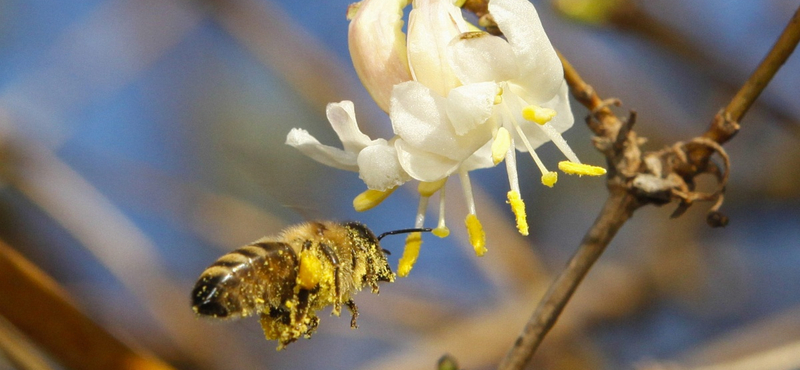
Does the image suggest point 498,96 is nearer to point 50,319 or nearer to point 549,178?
point 549,178

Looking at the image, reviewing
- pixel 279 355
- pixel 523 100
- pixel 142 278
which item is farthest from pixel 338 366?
pixel 523 100

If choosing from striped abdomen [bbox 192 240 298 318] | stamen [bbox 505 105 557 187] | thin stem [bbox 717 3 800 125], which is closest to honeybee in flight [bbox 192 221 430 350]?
striped abdomen [bbox 192 240 298 318]

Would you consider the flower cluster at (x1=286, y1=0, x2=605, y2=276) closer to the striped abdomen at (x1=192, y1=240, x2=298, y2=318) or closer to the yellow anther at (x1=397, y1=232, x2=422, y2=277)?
the yellow anther at (x1=397, y1=232, x2=422, y2=277)

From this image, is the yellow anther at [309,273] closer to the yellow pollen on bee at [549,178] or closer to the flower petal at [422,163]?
the flower petal at [422,163]

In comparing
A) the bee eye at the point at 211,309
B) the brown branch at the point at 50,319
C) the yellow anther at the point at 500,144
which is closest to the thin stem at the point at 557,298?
the yellow anther at the point at 500,144

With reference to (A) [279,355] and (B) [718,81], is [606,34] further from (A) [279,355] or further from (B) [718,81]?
(A) [279,355]

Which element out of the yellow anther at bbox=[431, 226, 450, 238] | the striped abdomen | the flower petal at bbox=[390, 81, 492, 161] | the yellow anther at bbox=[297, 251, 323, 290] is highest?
the flower petal at bbox=[390, 81, 492, 161]

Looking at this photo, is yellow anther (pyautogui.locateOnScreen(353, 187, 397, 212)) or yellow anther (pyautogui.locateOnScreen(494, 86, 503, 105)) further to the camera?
yellow anther (pyautogui.locateOnScreen(353, 187, 397, 212))

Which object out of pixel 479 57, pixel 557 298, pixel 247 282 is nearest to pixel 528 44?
pixel 479 57
